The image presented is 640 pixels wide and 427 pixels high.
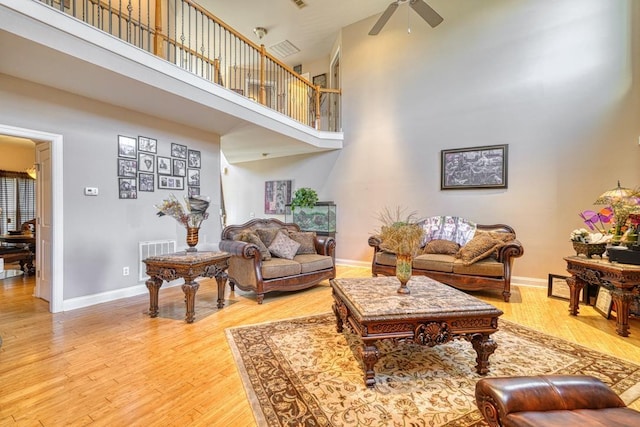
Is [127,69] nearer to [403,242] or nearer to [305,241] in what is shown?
[305,241]

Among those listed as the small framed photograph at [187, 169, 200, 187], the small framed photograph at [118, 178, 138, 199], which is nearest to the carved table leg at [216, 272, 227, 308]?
the small framed photograph at [118, 178, 138, 199]

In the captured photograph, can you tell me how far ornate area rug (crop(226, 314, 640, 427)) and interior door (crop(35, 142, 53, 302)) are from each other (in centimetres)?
261

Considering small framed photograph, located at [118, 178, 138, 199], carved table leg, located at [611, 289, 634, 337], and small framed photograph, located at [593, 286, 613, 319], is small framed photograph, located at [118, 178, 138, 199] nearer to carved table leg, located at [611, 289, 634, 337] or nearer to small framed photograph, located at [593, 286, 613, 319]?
carved table leg, located at [611, 289, 634, 337]

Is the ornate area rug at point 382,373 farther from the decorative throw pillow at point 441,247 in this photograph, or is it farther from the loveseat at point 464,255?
the decorative throw pillow at point 441,247

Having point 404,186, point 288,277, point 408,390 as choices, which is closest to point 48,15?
point 288,277

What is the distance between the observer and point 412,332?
1896mm

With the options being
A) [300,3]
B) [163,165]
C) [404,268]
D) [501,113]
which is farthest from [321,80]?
[404,268]

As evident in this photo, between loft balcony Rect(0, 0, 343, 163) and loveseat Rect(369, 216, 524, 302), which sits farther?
loveseat Rect(369, 216, 524, 302)

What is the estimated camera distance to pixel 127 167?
3.92m

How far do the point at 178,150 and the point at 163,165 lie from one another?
1.21ft

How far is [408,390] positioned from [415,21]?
19.6 feet

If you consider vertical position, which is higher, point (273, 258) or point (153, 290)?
point (273, 258)

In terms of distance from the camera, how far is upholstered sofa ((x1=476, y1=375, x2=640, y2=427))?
1013 mm

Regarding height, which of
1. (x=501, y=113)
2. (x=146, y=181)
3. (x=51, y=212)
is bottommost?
(x=51, y=212)
